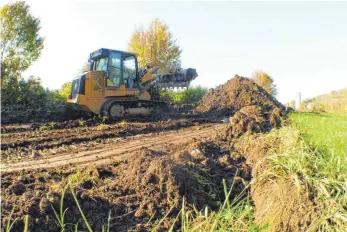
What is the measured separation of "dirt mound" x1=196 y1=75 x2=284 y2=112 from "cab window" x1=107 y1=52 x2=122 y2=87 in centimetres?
480

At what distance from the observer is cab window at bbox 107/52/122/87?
1298cm

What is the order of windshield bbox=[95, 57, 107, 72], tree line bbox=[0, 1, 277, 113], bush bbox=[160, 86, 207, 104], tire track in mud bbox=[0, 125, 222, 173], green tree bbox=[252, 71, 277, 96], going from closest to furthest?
tire track in mud bbox=[0, 125, 222, 173], windshield bbox=[95, 57, 107, 72], tree line bbox=[0, 1, 277, 113], bush bbox=[160, 86, 207, 104], green tree bbox=[252, 71, 277, 96]

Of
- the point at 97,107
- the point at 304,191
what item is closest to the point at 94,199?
the point at 304,191

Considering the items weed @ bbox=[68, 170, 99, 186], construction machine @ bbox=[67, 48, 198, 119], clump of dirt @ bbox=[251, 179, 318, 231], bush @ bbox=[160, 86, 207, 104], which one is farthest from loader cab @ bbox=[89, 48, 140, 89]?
clump of dirt @ bbox=[251, 179, 318, 231]

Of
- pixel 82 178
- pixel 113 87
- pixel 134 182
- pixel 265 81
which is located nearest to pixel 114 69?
pixel 113 87

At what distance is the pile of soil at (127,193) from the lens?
3.07 metres

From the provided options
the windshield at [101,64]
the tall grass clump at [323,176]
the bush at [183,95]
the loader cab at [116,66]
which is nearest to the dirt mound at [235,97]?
the bush at [183,95]

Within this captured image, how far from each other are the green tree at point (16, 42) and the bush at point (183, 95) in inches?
310

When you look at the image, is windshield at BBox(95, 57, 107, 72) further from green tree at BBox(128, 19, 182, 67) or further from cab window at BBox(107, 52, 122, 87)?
green tree at BBox(128, 19, 182, 67)

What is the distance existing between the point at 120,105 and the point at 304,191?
1076cm

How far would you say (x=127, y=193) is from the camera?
3.64 metres

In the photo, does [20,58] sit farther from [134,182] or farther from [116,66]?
[134,182]

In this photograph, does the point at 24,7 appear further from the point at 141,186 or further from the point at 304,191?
the point at 304,191

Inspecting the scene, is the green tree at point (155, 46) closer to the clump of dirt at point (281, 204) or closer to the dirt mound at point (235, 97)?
the dirt mound at point (235, 97)
